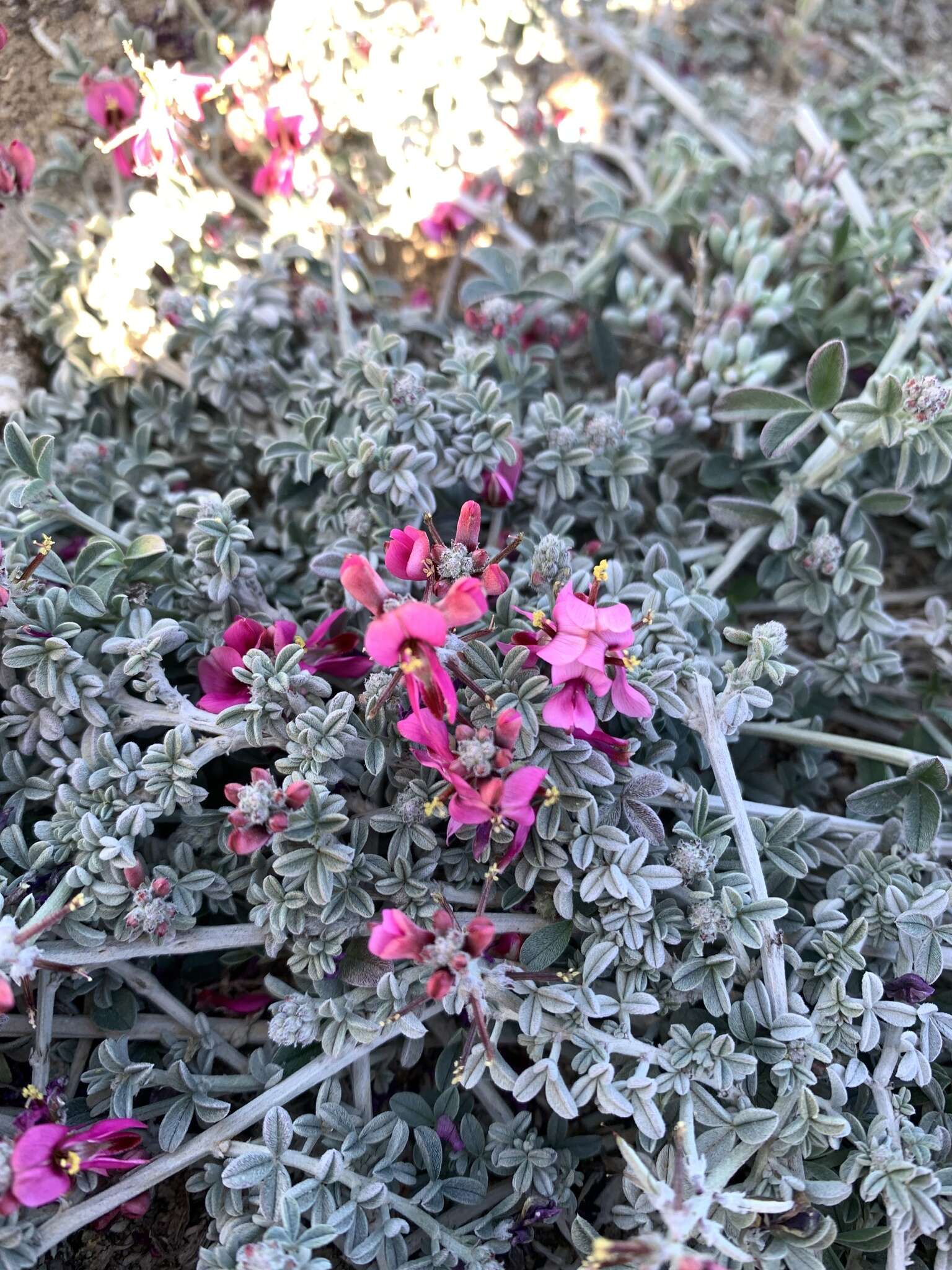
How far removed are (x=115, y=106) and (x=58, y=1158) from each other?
2422 millimetres

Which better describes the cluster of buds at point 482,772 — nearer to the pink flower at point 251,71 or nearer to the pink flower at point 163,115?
the pink flower at point 163,115

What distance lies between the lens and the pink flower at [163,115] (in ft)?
7.18

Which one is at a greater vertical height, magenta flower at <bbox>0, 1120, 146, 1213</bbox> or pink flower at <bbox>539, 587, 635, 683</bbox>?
pink flower at <bbox>539, 587, 635, 683</bbox>

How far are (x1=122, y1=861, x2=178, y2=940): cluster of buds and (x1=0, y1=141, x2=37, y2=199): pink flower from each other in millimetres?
1730

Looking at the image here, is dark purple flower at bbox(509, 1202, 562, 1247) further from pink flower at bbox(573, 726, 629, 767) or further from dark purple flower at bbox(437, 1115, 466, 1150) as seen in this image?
pink flower at bbox(573, 726, 629, 767)

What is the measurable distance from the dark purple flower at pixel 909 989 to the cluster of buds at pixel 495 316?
1.78 m

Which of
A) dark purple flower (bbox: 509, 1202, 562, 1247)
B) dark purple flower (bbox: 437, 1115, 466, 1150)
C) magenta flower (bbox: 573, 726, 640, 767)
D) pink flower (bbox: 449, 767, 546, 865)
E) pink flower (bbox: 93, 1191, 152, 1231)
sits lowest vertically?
dark purple flower (bbox: 509, 1202, 562, 1247)

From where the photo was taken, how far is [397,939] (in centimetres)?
153

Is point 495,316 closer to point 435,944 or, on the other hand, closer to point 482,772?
point 482,772

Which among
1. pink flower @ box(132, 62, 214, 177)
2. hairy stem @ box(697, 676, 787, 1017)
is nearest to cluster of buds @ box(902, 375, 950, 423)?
hairy stem @ box(697, 676, 787, 1017)

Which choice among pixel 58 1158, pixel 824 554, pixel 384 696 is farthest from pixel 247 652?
pixel 824 554

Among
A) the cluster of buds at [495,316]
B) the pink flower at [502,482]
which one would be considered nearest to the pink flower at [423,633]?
the pink flower at [502,482]

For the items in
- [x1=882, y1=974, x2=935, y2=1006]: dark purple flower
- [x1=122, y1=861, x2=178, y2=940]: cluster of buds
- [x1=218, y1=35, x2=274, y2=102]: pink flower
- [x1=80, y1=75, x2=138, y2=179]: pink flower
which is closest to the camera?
[x1=122, y1=861, x2=178, y2=940]: cluster of buds

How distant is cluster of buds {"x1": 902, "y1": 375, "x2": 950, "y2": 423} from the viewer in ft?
6.39
